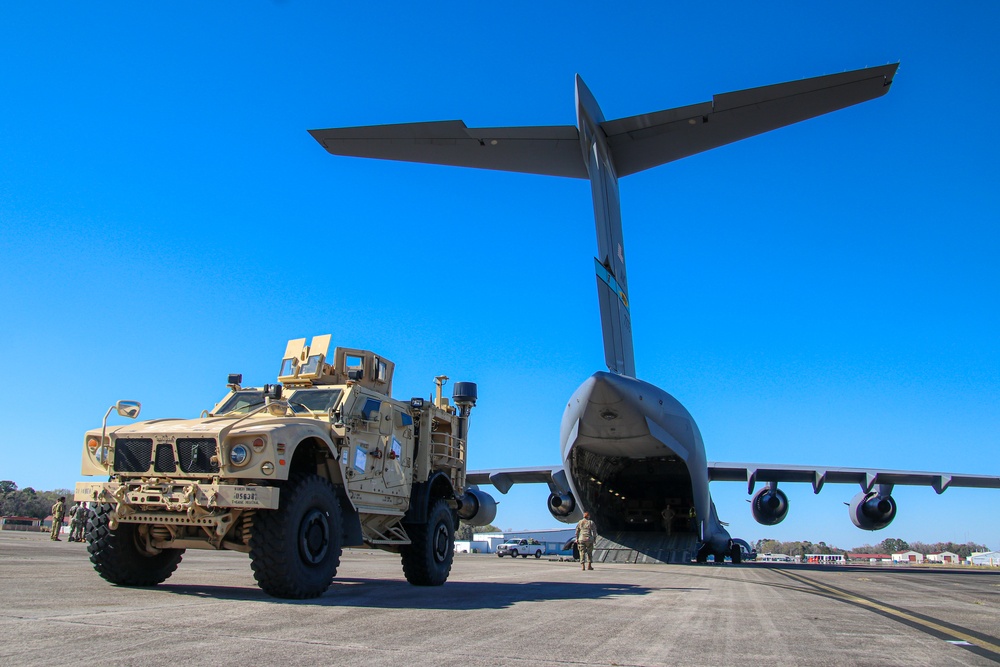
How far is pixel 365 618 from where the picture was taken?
5457 millimetres

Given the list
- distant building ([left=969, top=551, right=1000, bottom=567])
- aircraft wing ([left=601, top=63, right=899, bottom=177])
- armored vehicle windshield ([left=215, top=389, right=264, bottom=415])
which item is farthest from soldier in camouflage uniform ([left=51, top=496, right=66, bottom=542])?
distant building ([left=969, top=551, right=1000, bottom=567])

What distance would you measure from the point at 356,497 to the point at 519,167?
31.2ft

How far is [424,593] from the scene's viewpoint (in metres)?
8.04

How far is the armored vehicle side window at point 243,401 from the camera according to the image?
8.16 metres

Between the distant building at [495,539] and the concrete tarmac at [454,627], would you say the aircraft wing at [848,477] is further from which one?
the distant building at [495,539]

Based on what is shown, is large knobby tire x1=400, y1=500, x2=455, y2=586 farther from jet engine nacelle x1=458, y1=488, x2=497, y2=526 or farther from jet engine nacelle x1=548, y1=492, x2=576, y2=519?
jet engine nacelle x1=548, y1=492, x2=576, y2=519

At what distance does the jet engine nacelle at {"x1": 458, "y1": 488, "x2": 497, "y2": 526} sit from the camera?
Result: 79.2 feet

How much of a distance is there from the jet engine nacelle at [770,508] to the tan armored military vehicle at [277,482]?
21888 mm

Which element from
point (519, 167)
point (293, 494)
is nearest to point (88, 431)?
point (293, 494)

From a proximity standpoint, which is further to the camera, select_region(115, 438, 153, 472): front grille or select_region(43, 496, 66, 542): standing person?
select_region(43, 496, 66, 542): standing person

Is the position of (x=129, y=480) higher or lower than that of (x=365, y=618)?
higher

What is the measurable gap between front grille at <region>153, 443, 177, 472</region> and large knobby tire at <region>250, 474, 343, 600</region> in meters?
0.98

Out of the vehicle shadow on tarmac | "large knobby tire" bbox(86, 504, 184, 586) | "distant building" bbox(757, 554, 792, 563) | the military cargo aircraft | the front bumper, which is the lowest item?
"distant building" bbox(757, 554, 792, 563)

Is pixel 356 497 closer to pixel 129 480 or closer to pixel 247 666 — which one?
pixel 129 480
